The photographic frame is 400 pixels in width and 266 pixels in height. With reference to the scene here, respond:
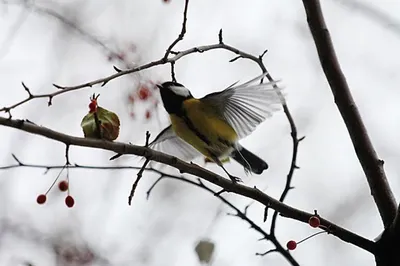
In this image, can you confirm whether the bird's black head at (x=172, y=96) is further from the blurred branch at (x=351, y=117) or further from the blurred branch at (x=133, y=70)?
the blurred branch at (x=351, y=117)

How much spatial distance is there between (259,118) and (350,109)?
8.6 inches

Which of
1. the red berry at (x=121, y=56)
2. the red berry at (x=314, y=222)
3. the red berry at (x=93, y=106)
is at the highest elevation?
the red berry at (x=121, y=56)

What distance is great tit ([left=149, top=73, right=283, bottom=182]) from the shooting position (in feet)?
4.04

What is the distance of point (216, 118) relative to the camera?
1278 millimetres

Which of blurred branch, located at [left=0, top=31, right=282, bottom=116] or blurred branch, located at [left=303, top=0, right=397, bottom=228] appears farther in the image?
blurred branch, located at [left=303, top=0, right=397, bottom=228]

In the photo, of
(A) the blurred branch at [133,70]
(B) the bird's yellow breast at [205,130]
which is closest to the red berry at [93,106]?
(A) the blurred branch at [133,70]

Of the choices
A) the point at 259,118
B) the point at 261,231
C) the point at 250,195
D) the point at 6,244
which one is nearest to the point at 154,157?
the point at 250,195

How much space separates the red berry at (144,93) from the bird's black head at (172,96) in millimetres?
97

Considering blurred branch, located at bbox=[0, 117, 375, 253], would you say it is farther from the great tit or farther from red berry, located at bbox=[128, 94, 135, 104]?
red berry, located at bbox=[128, 94, 135, 104]

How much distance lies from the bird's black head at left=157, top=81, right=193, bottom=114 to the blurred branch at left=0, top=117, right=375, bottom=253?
43 cm

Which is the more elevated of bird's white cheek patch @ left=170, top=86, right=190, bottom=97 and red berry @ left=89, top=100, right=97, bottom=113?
bird's white cheek patch @ left=170, top=86, right=190, bottom=97

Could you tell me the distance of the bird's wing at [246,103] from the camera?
45.9 inches

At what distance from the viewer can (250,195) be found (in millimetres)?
917

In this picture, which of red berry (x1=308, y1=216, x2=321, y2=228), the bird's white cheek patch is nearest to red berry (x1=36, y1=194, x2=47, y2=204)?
the bird's white cheek patch
